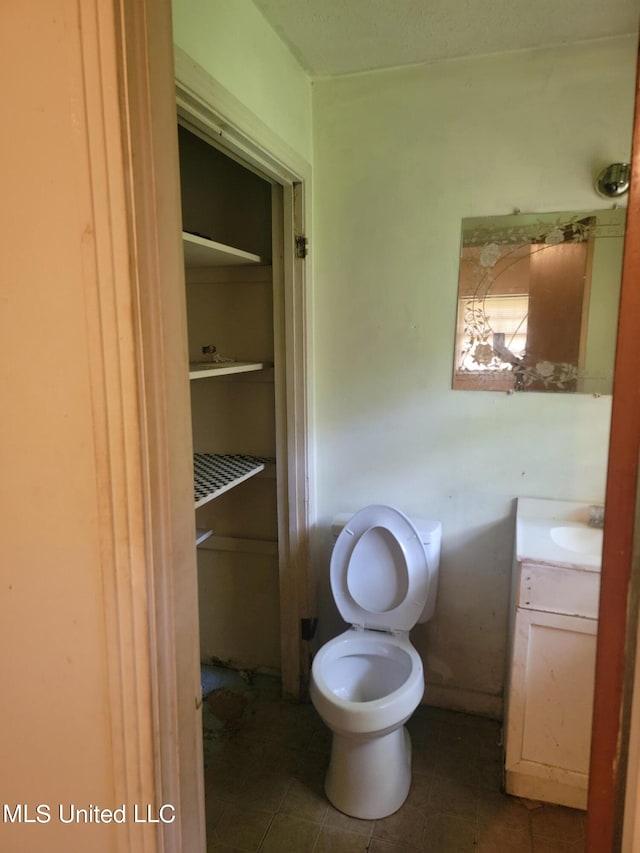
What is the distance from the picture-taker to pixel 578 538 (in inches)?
71.4

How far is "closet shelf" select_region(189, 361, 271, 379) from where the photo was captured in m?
1.61

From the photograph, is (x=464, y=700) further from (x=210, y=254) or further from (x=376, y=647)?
Answer: (x=210, y=254)

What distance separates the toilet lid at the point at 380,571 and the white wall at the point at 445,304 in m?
0.22

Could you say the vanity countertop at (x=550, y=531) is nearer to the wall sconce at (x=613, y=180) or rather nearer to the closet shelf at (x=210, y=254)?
the wall sconce at (x=613, y=180)

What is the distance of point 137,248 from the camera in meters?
0.73

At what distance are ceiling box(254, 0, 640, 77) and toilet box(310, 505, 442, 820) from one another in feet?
5.01

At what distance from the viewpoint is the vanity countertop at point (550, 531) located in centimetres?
161

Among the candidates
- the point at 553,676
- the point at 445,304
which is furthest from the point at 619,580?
the point at 445,304

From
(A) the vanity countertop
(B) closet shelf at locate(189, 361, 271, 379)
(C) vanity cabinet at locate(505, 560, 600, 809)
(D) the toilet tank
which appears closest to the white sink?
(A) the vanity countertop

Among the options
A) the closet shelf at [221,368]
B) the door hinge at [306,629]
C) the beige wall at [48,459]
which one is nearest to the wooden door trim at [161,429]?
the beige wall at [48,459]

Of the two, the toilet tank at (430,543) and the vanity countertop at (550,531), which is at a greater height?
the vanity countertop at (550,531)

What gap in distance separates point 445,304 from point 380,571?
0.99 meters

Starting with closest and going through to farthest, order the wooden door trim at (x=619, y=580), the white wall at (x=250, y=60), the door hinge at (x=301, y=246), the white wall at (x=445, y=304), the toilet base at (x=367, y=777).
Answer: the wooden door trim at (x=619, y=580) → the white wall at (x=250, y=60) → the toilet base at (x=367, y=777) → the white wall at (x=445, y=304) → the door hinge at (x=301, y=246)

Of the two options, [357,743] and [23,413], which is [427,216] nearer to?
[23,413]
